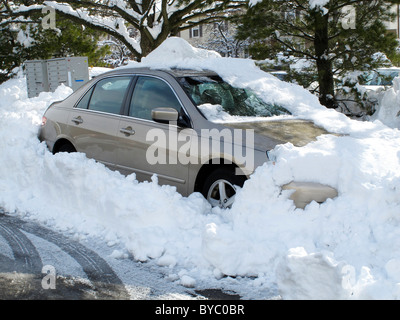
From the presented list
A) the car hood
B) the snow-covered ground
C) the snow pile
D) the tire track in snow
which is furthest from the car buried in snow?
the snow pile

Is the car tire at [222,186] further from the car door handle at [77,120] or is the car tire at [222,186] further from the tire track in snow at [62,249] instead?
the car door handle at [77,120]

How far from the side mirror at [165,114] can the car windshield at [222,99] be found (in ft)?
0.95

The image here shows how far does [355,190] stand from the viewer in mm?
3932

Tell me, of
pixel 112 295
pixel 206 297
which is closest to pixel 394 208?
pixel 206 297

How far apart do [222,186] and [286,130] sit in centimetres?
87

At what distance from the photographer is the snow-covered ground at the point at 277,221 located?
128 inches

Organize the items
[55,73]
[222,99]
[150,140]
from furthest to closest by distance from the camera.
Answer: [55,73] < [222,99] < [150,140]

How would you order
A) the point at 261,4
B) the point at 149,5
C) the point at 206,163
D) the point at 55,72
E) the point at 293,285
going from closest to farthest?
1. the point at 293,285
2. the point at 206,163
3. the point at 261,4
4. the point at 55,72
5. the point at 149,5

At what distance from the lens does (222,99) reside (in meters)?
5.25

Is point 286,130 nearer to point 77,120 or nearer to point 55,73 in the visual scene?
point 77,120

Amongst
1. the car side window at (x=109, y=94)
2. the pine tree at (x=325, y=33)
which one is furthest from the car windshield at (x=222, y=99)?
the pine tree at (x=325, y=33)

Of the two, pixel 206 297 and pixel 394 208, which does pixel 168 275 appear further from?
pixel 394 208

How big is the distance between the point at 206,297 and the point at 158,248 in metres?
0.84

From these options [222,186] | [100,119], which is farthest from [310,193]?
[100,119]
